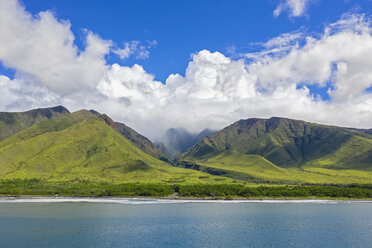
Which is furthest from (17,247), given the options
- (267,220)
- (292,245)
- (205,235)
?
(267,220)

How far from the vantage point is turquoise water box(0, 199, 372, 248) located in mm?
123188

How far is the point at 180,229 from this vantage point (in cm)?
14825

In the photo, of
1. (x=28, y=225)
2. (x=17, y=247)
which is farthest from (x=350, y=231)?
(x=28, y=225)

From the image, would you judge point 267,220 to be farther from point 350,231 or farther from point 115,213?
point 115,213

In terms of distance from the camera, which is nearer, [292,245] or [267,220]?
[292,245]

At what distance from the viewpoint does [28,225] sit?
156 metres

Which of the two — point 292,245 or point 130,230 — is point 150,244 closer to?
point 130,230

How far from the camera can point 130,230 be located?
473ft

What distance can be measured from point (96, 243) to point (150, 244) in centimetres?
2102

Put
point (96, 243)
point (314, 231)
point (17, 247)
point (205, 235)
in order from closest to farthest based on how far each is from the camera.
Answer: point (17, 247) < point (96, 243) < point (205, 235) < point (314, 231)

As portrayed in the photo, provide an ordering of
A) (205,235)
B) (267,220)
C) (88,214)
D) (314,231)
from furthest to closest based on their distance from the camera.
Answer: (88,214) → (267,220) → (314,231) → (205,235)

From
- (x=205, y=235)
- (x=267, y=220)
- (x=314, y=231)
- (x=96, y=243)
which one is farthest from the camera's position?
(x=267, y=220)

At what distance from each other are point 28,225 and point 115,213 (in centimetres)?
5210

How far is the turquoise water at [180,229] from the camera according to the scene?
4850 inches
